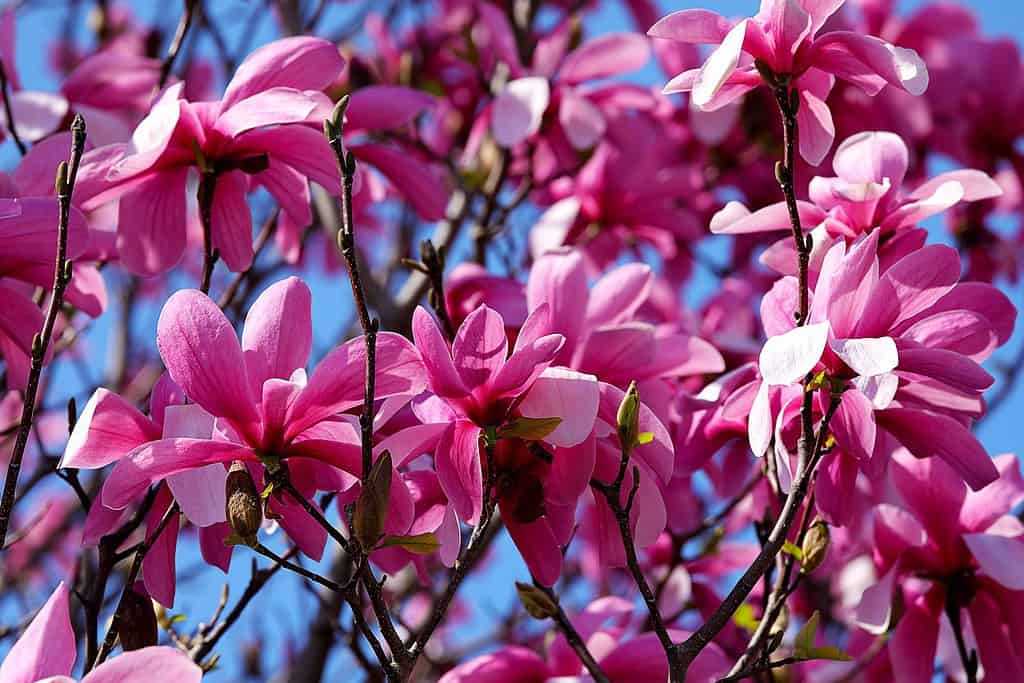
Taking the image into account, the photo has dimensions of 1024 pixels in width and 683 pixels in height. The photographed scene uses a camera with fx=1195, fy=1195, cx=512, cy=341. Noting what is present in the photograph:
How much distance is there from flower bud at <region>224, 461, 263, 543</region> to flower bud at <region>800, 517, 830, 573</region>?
1.87 feet

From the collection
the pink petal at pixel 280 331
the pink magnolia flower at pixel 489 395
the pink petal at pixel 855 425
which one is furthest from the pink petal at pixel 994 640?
the pink petal at pixel 280 331

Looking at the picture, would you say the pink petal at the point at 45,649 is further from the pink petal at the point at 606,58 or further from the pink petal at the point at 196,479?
the pink petal at the point at 606,58

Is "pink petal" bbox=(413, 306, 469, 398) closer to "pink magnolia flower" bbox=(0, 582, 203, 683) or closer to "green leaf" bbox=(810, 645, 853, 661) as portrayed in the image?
"pink magnolia flower" bbox=(0, 582, 203, 683)

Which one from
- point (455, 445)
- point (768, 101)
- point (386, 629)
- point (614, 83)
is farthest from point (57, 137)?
point (768, 101)

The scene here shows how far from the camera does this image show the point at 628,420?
3.53 ft

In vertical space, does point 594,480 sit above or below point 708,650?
above

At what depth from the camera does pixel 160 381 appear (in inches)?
45.6

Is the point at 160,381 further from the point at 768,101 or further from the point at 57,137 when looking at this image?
the point at 768,101

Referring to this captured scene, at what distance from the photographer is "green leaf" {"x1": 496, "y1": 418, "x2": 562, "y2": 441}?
104 centimetres

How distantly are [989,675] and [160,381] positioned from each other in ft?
3.30

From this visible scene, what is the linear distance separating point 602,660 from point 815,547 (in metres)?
0.30

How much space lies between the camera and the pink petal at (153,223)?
1406mm

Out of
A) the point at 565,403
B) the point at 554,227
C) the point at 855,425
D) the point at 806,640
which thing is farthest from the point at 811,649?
the point at 554,227

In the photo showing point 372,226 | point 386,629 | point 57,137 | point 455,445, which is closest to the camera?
point 386,629
